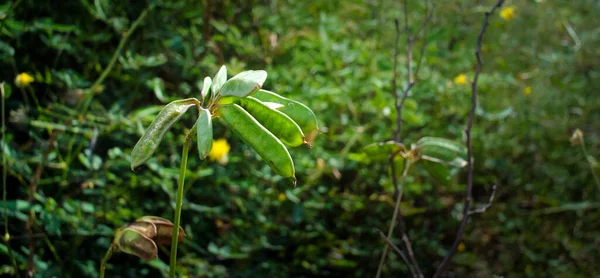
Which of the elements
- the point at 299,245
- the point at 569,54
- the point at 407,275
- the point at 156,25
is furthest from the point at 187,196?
the point at 569,54

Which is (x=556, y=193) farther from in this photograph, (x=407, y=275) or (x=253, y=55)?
(x=253, y=55)

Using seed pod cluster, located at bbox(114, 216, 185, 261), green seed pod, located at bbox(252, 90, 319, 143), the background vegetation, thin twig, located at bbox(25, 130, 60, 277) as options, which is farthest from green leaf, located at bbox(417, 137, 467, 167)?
thin twig, located at bbox(25, 130, 60, 277)

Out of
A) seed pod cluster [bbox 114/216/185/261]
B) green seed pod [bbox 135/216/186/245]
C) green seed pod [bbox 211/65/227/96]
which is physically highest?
green seed pod [bbox 211/65/227/96]

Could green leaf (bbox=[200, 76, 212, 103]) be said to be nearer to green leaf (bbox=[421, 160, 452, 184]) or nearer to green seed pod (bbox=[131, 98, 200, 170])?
green seed pod (bbox=[131, 98, 200, 170])

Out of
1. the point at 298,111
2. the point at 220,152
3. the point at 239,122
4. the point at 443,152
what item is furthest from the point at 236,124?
the point at 220,152

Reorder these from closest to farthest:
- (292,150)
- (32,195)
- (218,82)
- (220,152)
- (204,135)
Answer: (204,135) → (218,82) → (32,195) → (220,152) → (292,150)

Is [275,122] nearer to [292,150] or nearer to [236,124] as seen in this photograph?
[236,124]

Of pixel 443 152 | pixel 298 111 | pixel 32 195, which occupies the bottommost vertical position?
pixel 32 195
